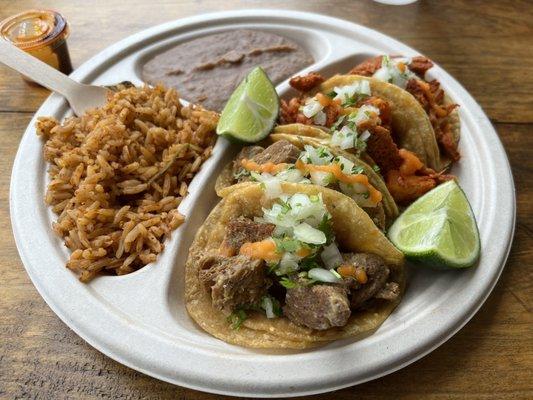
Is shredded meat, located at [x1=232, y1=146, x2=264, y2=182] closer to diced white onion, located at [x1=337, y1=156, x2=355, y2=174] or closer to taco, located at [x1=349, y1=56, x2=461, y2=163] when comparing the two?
diced white onion, located at [x1=337, y1=156, x2=355, y2=174]

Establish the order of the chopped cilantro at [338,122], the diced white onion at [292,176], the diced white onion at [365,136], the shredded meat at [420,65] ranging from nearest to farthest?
the diced white onion at [292,176] → the diced white onion at [365,136] → the chopped cilantro at [338,122] → the shredded meat at [420,65]

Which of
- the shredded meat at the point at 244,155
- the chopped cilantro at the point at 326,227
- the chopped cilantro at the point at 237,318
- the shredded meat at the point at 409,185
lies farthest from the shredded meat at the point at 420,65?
the chopped cilantro at the point at 237,318

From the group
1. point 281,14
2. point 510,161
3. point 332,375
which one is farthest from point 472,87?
point 332,375

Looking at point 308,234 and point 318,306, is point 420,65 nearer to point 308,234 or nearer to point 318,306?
point 308,234

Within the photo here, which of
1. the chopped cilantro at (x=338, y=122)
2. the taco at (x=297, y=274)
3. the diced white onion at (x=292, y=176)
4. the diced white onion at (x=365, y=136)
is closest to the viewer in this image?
the taco at (x=297, y=274)

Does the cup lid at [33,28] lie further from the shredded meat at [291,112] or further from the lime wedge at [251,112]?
the shredded meat at [291,112]

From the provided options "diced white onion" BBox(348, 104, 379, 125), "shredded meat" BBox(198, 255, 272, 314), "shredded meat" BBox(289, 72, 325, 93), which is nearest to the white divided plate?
"shredded meat" BBox(198, 255, 272, 314)
